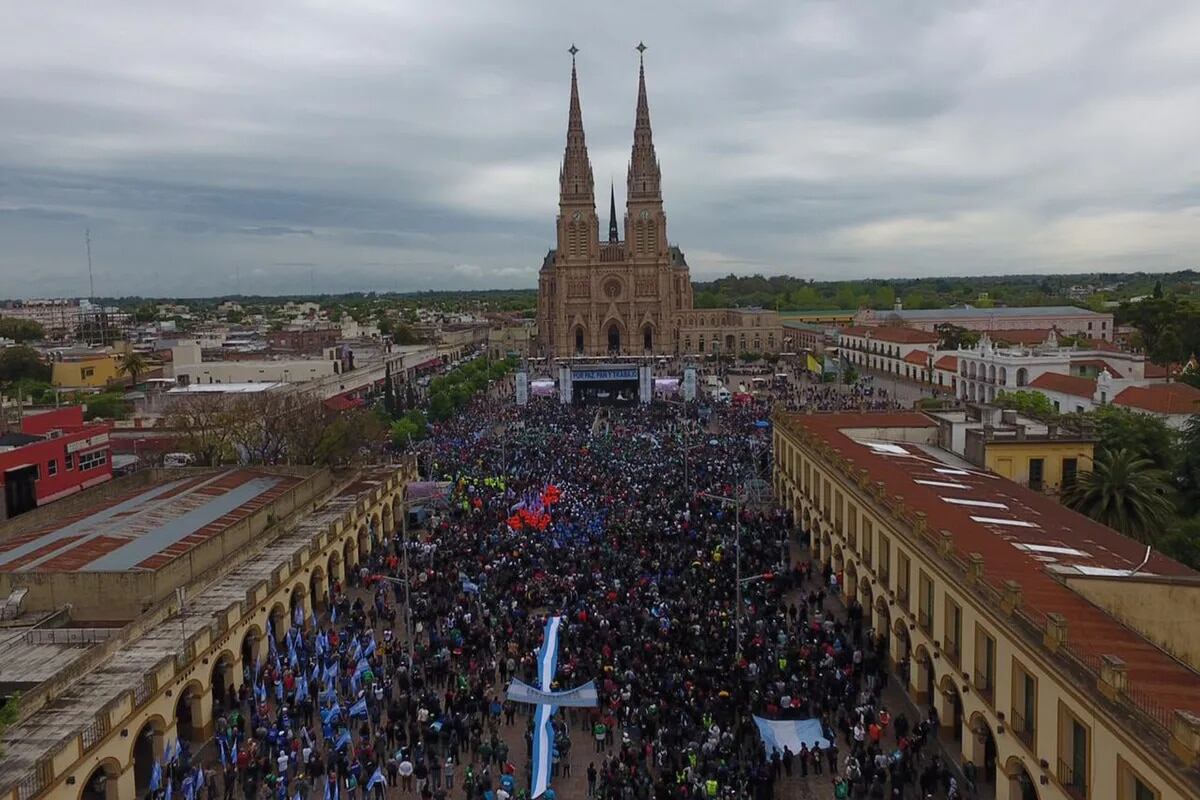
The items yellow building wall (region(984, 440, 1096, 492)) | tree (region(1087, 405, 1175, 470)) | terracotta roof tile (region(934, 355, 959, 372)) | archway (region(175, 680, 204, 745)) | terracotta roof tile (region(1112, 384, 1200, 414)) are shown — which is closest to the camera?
archway (region(175, 680, 204, 745))

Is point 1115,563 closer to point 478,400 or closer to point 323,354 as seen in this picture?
point 478,400

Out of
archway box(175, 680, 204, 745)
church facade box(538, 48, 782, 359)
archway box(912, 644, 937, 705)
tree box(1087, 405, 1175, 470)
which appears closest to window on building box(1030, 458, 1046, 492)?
tree box(1087, 405, 1175, 470)

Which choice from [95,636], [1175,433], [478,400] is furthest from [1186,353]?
[95,636]

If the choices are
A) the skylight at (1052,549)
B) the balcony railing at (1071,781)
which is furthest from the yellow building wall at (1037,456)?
the balcony railing at (1071,781)

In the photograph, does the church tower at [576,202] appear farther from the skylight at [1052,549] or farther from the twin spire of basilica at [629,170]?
the skylight at [1052,549]

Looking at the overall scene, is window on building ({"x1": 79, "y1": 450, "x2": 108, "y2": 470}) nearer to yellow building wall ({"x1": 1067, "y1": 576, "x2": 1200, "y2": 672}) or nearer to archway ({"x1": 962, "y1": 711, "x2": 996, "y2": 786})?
archway ({"x1": 962, "y1": 711, "x2": 996, "y2": 786})

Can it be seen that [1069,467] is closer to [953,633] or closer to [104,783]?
[953,633]

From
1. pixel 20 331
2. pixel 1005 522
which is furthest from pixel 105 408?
pixel 20 331
